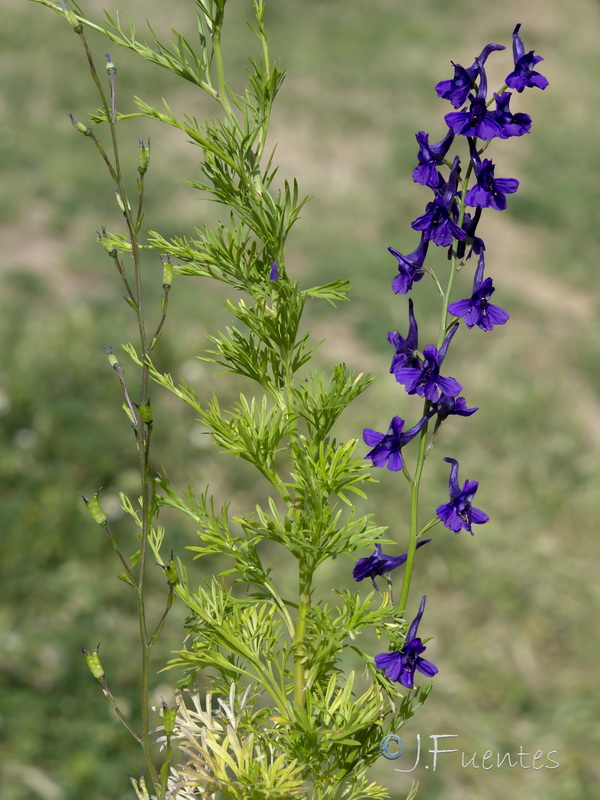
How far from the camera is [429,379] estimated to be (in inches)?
38.0

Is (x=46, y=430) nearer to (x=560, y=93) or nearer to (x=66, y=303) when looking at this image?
(x=66, y=303)

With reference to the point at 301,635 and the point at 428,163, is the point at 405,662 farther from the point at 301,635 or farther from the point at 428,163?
the point at 428,163

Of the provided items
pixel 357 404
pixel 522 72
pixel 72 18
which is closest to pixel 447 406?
pixel 522 72

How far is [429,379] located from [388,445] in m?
0.09

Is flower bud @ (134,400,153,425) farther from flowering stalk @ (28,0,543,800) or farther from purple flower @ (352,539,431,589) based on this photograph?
purple flower @ (352,539,431,589)

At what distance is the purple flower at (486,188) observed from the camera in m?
0.96

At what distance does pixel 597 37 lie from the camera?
1463 centimetres

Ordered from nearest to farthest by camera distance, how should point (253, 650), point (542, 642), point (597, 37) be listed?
1. point (253, 650)
2. point (542, 642)
3. point (597, 37)

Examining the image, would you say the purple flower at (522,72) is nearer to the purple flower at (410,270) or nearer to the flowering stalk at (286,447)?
the flowering stalk at (286,447)

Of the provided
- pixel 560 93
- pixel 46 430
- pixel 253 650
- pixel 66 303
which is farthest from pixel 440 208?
pixel 560 93

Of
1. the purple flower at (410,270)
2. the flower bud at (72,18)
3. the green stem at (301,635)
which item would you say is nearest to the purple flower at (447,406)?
the purple flower at (410,270)

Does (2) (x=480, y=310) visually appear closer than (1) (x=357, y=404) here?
Yes

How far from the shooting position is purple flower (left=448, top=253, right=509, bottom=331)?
38.0 inches

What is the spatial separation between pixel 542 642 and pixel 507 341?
3405 mm
